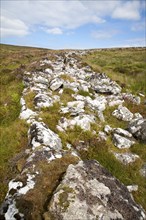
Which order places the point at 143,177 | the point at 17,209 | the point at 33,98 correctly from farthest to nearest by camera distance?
the point at 33,98
the point at 143,177
the point at 17,209

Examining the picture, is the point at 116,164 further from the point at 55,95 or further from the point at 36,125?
the point at 55,95

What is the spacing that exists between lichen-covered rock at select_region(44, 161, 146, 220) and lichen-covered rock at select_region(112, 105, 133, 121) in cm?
668

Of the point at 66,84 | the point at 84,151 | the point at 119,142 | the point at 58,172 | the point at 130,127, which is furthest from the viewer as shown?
the point at 66,84

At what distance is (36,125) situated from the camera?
9164 mm

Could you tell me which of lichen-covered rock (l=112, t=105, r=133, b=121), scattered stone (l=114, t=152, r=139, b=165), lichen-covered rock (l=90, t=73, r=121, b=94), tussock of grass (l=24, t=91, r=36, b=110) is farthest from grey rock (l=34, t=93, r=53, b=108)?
lichen-covered rock (l=90, t=73, r=121, b=94)

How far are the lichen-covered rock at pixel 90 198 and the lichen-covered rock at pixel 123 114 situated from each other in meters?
6.68

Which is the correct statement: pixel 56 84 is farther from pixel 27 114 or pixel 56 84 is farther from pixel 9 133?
pixel 9 133

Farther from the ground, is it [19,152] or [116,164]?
[19,152]

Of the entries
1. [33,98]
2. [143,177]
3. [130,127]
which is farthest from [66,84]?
[143,177]

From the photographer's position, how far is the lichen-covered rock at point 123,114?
1249cm

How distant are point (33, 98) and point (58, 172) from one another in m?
7.21

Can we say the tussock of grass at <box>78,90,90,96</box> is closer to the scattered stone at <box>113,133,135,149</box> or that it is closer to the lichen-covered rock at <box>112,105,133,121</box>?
the lichen-covered rock at <box>112,105,133,121</box>

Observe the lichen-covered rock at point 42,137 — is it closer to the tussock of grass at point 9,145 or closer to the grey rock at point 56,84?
the tussock of grass at point 9,145

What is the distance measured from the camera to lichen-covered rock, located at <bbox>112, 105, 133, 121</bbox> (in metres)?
12.5
